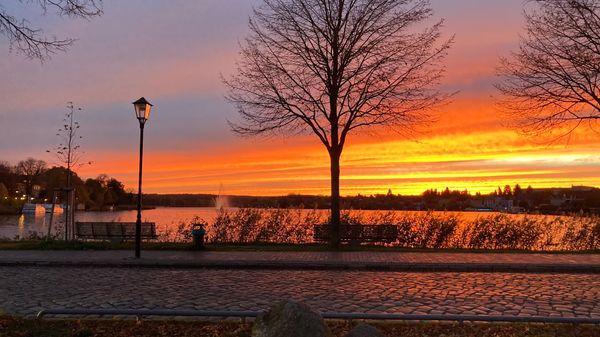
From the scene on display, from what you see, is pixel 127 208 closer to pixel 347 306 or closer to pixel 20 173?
pixel 20 173

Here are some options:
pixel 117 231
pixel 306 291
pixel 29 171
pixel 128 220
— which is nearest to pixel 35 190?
pixel 29 171

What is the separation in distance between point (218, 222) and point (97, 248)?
17.9ft

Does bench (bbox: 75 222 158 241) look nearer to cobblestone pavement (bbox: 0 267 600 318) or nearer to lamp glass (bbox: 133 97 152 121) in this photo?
lamp glass (bbox: 133 97 152 121)

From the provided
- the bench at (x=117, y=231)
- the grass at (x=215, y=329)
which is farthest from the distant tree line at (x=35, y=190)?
the grass at (x=215, y=329)

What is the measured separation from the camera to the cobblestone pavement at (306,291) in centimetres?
920

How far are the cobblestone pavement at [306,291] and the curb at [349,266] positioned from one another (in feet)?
2.13

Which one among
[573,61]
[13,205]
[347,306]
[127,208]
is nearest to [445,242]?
[573,61]

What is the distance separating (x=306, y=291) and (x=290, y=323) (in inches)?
228

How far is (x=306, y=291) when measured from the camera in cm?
1100

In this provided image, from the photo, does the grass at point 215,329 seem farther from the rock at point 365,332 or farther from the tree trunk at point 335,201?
the tree trunk at point 335,201

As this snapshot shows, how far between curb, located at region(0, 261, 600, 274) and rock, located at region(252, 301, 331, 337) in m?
9.47

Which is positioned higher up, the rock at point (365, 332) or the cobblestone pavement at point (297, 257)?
the rock at point (365, 332)

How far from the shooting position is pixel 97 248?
63.8 ft

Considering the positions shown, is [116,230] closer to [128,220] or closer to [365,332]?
[365,332]
